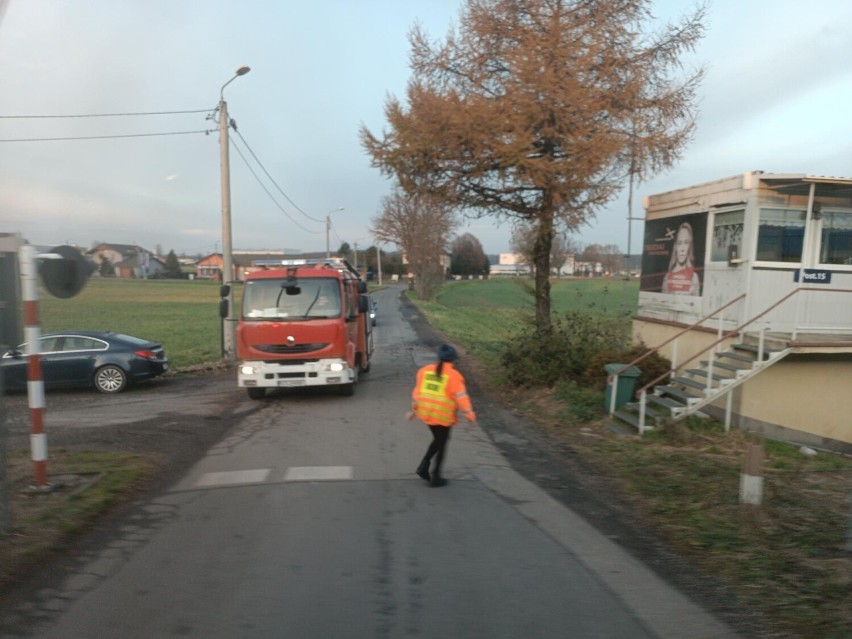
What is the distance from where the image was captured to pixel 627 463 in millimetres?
9070

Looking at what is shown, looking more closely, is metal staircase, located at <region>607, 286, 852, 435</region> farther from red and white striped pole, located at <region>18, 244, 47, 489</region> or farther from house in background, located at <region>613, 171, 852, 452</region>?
red and white striped pole, located at <region>18, 244, 47, 489</region>

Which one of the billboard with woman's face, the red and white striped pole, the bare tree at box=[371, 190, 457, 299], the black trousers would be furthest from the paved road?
the bare tree at box=[371, 190, 457, 299]

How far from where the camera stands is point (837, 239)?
12188mm

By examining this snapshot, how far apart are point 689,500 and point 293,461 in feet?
15.3

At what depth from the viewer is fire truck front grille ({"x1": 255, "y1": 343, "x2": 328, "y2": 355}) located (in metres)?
13.2

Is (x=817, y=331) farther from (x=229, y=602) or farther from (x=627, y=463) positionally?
(x=229, y=602)

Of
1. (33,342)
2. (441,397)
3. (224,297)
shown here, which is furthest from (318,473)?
(224,297)

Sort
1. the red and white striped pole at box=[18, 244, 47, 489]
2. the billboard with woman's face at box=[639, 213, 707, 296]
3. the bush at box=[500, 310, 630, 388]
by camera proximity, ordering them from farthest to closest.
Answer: the bush at box=[500, 310, 630, 388], the billboard with woman's face at box=[639, 213, 707, 296], the red and white striped pole at box=[18, 244, 47, 489]

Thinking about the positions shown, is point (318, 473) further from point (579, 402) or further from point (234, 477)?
point (579, 402)

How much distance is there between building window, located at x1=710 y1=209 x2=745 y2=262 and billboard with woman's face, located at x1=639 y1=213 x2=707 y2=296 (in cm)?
34

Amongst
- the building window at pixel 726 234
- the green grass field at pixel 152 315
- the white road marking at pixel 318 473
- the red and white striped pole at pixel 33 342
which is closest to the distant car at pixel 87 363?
the green grass field at pixel 152 315

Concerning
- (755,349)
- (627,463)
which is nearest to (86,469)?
(627,463)

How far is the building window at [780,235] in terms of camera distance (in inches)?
468

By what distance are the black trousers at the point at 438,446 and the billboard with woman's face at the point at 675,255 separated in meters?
7.94
